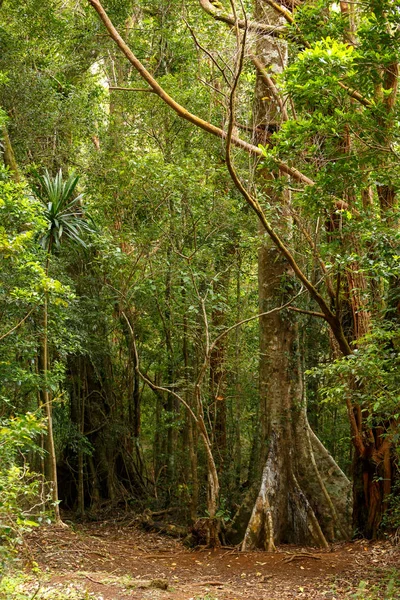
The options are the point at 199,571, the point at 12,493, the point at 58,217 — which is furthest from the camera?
the point at 58,217

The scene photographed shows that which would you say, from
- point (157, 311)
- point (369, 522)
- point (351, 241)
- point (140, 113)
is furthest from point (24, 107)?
point (369, 522)

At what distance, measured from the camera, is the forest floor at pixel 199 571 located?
6.38m

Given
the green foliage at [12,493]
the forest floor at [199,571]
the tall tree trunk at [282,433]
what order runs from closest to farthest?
the green foliage at [12,493]
the forest floor at [199,571]
the tall tree trunk at [282,433]

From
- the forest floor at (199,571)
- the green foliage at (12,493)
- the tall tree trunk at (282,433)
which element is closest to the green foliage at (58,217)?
the tall tree trunk at (282,433)

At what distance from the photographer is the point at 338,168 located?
5.45 metres

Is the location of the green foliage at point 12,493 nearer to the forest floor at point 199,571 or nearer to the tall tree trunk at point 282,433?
the forest floor at point 199,571

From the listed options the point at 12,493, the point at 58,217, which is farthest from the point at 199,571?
the point at 58,217

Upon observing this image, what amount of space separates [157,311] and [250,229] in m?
2.66

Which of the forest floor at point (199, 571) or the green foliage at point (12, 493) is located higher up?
the green foliage at point (12, 493)

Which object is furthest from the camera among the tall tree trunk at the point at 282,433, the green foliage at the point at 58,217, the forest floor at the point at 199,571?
the green foliage at the point at 58,217

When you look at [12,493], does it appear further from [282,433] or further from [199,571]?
[282,433]

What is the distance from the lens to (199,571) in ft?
26.6

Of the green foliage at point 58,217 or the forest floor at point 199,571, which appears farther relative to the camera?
the green foliage at point 58,217

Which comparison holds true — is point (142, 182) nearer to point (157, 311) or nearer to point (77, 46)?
point (157, 311)
